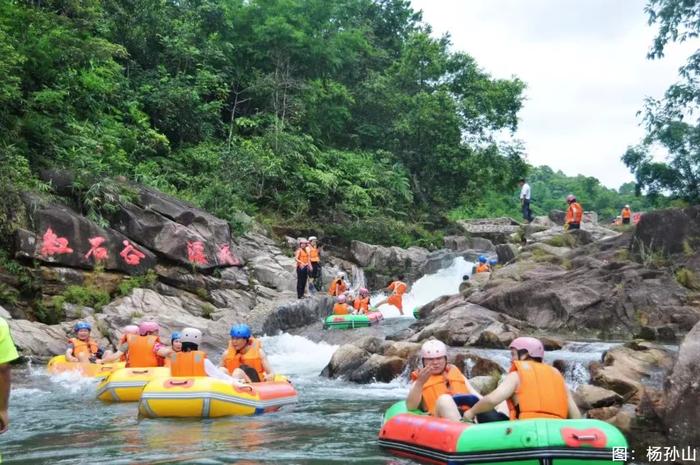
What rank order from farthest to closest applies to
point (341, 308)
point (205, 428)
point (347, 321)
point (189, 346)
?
1. point (341, 308)
2. point (347, 321)
3. point (189, 346)
4. point (205, 428)

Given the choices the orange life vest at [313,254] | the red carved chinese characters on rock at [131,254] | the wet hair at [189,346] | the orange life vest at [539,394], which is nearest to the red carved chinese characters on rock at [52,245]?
the red carved chinese characters on rock at [131,254]

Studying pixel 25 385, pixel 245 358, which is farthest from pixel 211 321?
pixel 245 358

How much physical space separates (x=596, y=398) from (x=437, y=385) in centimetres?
240

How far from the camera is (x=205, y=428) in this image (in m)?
8.33

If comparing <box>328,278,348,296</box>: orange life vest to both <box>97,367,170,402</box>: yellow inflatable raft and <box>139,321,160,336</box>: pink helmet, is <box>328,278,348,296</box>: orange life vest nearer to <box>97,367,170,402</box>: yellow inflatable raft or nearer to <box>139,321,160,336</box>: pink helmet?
<box>139,321,160,336</box>: pink helmet

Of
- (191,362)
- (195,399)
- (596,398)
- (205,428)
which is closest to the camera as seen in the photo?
(596,398)

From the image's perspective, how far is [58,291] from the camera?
16.5 meters

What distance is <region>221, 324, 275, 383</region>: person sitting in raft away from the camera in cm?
998

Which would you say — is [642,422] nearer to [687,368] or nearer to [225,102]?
[687,368]

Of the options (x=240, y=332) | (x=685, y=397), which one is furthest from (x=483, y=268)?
(x=685, y=397)

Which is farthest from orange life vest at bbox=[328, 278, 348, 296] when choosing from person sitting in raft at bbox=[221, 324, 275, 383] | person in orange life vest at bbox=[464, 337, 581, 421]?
person in orange life vest at bbox=[464, 337, 581, 421]

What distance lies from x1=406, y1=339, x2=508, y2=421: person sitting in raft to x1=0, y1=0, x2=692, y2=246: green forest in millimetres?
12840

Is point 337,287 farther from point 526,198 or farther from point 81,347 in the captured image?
point 81,347

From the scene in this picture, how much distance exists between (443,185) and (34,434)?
90.0 feet
